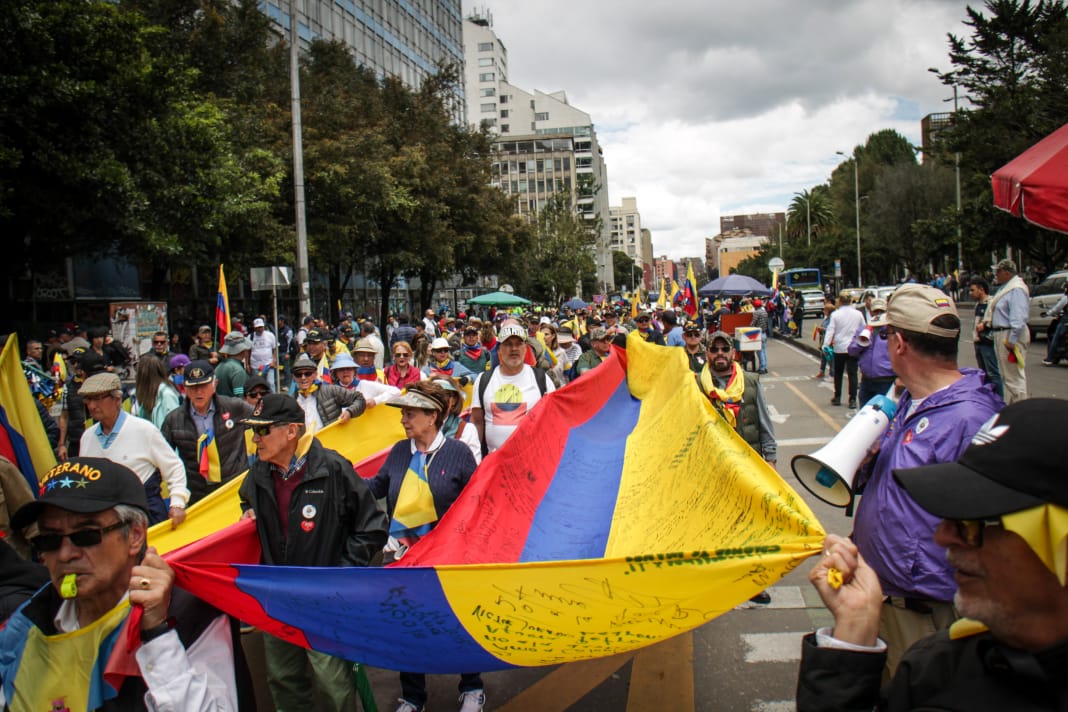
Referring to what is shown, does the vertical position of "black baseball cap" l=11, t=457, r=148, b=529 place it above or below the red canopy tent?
below

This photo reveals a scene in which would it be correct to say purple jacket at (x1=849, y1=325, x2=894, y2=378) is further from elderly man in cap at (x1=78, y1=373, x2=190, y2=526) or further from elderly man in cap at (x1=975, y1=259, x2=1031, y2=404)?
elderly man in cap at (x1=78, y1=373, x2=190, y2=526)

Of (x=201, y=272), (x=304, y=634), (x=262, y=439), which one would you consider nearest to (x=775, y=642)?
(x=304, y=634)

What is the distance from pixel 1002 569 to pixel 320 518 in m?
3.20

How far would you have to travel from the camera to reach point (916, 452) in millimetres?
2859

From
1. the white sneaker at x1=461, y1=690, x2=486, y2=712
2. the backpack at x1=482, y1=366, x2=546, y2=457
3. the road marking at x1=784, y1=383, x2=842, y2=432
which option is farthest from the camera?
the road marking at x1=784, y1=383, x2=842, y2=432

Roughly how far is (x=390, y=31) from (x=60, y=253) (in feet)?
147

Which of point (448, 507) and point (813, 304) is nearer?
point (448, 507)

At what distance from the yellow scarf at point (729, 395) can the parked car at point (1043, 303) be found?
19146 millimetres

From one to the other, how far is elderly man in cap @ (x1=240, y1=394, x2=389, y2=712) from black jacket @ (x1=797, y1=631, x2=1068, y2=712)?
266cm

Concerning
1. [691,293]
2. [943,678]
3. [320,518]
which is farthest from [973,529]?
[691,293]

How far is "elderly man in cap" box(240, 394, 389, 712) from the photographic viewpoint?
12.8 feet

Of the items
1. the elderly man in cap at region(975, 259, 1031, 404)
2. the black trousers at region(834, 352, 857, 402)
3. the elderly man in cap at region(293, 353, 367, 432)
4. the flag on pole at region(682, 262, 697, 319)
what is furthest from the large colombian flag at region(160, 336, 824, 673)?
the flag on pole at region(682, 262, 697, 319)

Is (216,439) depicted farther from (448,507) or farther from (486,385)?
(448,507)

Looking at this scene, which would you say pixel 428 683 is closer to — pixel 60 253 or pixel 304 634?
pixel 304 634
